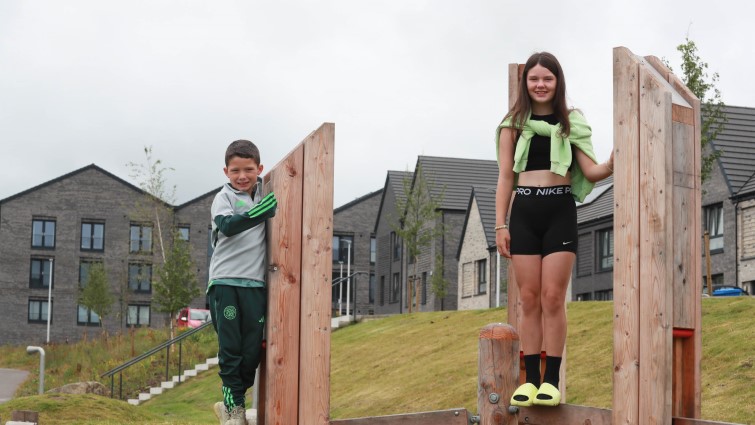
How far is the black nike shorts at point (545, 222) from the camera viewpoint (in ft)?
21.3

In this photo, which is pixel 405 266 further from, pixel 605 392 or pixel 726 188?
pixel 605 392

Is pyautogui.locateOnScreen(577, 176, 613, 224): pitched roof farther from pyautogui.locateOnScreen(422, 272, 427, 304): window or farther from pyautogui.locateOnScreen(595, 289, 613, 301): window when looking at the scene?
pyautogui.locateOnScreen(422, 272, 427, 304): window

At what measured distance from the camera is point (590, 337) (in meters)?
21.4

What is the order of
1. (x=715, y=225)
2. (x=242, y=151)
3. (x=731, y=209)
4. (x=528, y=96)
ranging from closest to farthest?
(x=242, y=151)
(x=528, y=96)
(x=731, y=209)
(x=715, y=225)

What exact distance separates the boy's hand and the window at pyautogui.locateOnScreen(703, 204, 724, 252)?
→ 118 ft

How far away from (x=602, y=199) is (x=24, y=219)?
41.1 m

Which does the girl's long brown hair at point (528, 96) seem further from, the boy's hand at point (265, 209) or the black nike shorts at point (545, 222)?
the boy's hand at point (265, 209)

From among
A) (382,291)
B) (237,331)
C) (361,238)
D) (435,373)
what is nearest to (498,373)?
(237,331)

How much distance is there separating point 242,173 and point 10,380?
40.6 meters

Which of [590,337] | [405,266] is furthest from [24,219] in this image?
[590,337]

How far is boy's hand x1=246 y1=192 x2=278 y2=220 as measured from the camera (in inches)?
245

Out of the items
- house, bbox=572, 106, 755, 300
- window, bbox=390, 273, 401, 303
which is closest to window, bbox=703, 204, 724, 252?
house, bbox=572, 106, 755, 300

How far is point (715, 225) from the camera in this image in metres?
40.5

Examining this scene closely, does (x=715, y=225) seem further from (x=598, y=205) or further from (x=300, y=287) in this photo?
(x=300, y=287)
